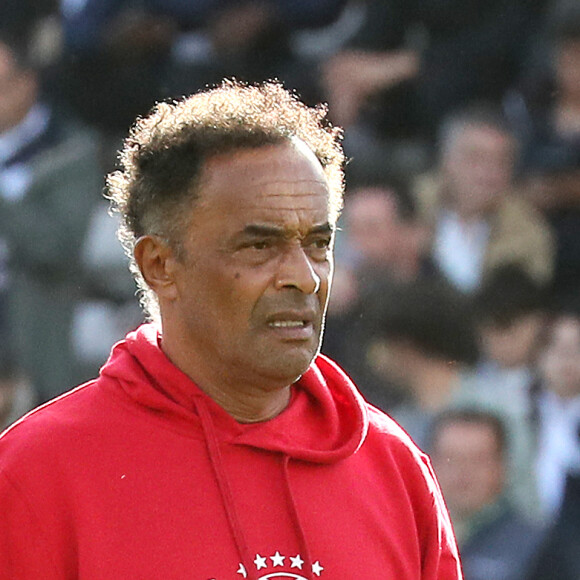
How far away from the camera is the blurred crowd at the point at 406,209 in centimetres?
537

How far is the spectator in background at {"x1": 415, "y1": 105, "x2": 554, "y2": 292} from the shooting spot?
5602mm

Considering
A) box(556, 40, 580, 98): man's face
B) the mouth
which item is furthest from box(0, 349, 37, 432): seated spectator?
the mouth

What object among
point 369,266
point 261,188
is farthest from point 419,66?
point 261,188

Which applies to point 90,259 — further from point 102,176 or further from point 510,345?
point 510,345

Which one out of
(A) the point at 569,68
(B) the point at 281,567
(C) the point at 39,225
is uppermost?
(A) the point at 569,68

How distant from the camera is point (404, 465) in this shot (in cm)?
278

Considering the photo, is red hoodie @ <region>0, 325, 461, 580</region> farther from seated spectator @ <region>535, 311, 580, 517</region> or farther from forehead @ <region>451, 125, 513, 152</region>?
forehead @ <region>451, 125, 513, 152</region>

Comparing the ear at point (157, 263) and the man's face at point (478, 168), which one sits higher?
the man's face at point (478, 168)

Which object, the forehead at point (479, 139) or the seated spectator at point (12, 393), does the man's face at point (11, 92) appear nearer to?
the seated spectator at point (12, 393)

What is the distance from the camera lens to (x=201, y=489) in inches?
101

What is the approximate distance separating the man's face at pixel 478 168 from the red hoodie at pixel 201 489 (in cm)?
292

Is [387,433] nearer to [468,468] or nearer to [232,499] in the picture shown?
[232,499]

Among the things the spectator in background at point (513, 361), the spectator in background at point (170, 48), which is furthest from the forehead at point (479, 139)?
the spectator in background at point (170, 48)

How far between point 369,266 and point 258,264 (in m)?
3.01
